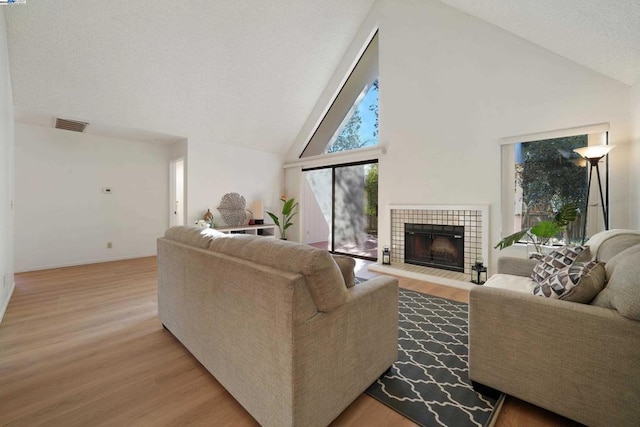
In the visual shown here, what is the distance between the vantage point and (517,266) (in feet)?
7.91

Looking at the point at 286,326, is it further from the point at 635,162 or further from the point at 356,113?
the point at 356,113

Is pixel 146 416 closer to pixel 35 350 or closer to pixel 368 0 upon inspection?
pixel 35 350

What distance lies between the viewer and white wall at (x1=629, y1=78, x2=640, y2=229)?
256cm

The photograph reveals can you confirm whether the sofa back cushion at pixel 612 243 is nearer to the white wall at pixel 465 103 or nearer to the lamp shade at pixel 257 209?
the white wall at pixel 465 103

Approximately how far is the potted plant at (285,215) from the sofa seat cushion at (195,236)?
3948 mm

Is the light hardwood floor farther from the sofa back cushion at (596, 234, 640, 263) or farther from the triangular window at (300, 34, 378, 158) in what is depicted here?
the triangular window at (300, 34, 378, 158)

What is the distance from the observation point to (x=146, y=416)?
1394 millimetres

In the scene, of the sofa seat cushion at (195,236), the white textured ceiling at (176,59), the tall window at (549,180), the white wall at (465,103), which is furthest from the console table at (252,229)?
the tall window at (549,180)

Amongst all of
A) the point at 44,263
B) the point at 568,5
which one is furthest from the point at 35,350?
the point at 568,5

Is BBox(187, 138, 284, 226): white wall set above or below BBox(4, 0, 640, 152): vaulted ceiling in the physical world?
below

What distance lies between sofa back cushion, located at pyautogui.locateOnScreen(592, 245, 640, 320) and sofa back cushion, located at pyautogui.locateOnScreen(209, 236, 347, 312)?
1.22 m

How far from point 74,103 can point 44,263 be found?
2733mm

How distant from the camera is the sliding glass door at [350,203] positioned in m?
5.09

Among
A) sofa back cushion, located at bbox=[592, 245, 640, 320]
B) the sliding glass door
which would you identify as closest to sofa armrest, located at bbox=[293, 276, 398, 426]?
sofa back cushion, located at bbox=[592, 245, 640, 320]
